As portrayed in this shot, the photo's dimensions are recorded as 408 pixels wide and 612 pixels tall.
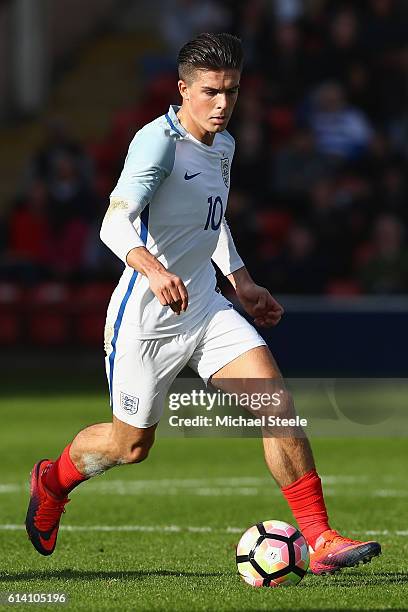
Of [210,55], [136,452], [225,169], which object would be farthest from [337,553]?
[210,55]

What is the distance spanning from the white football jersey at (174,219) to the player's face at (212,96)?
11cm

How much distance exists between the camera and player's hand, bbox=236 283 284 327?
23.0 feet

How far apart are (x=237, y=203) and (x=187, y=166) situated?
10619 millimetres

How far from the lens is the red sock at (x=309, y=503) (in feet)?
21.6

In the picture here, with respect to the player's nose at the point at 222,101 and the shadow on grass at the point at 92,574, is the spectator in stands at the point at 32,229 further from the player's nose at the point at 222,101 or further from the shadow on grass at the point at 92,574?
the player's nose at the point at 222,101

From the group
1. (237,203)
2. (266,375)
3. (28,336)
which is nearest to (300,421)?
(266,375)

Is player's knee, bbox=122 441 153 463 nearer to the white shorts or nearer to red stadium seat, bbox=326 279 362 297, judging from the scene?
the white shorts

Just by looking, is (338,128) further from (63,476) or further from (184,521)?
(63,476)

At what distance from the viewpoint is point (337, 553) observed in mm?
6453

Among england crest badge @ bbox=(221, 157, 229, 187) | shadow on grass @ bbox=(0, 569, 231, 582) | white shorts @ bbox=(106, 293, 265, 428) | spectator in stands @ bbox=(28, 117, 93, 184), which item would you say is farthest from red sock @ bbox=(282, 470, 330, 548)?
spectator in stands @ bbox=(28, 117, 93, 184)

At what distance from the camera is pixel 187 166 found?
21.5ft

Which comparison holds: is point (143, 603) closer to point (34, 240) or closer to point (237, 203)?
point (237, 203)

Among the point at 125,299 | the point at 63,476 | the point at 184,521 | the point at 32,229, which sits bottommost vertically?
the point at 32,229

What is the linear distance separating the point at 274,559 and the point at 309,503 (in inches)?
15.6
